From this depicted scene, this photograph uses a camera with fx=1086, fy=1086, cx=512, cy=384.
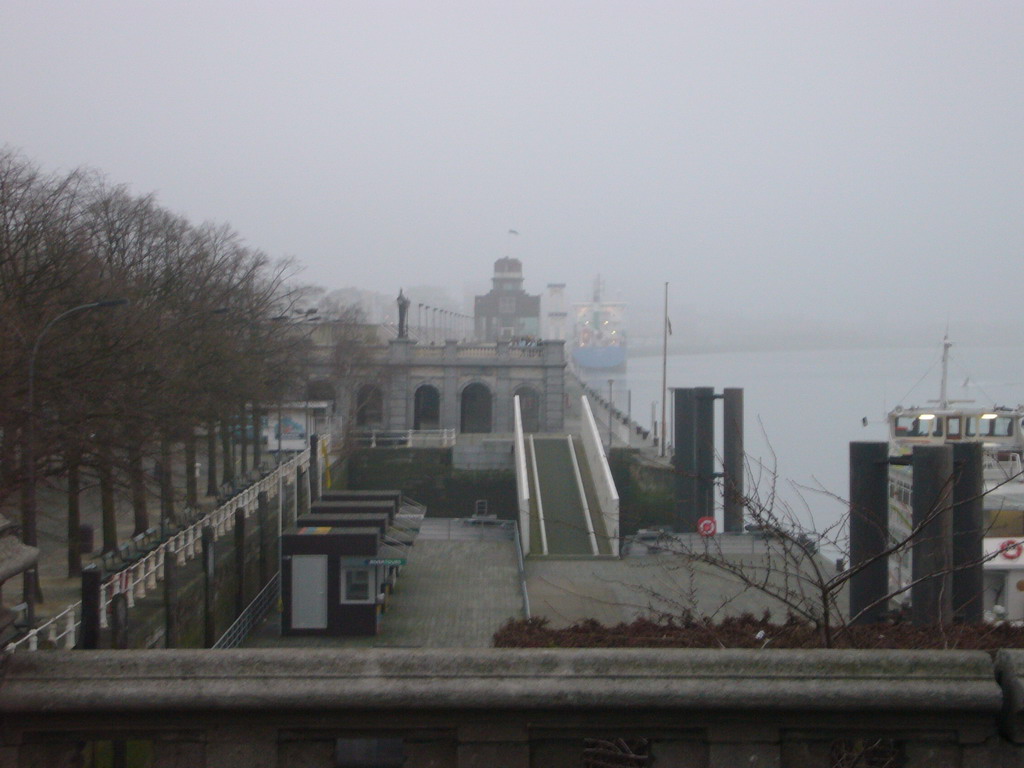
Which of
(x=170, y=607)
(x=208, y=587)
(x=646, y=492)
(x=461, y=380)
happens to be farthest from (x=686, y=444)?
(x=461, y=380)

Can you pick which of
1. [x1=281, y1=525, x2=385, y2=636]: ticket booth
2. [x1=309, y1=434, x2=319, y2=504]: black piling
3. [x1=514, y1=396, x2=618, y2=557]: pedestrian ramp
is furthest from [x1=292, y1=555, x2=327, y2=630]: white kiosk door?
[x1=309, y1=434, x2=319, y2=504]: black piling

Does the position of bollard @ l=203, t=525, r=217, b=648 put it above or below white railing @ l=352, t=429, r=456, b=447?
below

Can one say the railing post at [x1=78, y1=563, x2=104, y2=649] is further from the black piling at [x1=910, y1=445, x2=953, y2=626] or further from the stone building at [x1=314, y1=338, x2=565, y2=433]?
the stone building at [x1=314, y1=338, x2=565, y2=433]

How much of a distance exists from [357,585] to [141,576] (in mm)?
5106

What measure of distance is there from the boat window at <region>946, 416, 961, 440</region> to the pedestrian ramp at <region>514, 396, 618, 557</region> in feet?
30.5

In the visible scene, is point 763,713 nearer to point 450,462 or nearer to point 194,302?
point 194,302

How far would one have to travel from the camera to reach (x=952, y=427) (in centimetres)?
2980

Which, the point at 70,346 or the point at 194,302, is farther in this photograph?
the point at 194,302

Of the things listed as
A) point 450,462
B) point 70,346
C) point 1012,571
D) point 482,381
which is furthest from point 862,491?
point 482,381

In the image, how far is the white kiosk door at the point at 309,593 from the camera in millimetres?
20531

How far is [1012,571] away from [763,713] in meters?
16.2

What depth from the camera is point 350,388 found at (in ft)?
177

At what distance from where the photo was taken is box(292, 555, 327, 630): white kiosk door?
2053 cm

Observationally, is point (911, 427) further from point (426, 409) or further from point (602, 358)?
point (602, 358)
